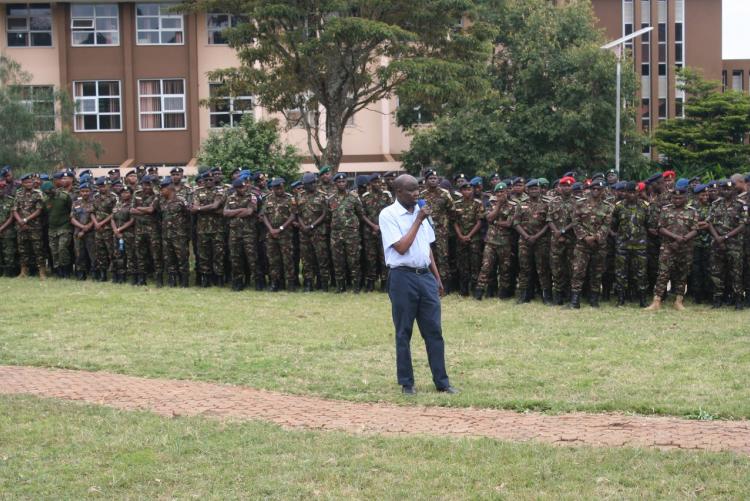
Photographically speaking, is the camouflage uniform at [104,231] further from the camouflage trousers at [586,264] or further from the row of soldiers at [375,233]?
the camouflage trousers at [586,264]

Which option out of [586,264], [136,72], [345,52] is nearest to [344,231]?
[586,264]

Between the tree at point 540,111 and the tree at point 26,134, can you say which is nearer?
the tree at point 26,134

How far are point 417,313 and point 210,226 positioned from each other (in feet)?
28.5

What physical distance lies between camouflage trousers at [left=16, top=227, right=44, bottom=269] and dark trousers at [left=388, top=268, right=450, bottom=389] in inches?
458

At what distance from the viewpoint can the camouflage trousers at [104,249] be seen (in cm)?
1764

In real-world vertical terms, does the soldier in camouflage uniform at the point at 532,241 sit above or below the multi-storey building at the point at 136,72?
A: below

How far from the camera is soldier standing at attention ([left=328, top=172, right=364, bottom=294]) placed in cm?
1591

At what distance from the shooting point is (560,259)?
14531mm

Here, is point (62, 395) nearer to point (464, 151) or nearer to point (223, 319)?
point (223, 319)

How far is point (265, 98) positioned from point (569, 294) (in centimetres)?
1107

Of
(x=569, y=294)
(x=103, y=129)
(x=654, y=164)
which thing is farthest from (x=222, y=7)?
(x=654, y=164)

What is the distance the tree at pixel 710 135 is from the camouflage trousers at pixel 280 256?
2195cm

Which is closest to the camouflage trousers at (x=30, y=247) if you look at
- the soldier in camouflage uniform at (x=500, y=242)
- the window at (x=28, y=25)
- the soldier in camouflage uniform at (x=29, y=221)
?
the soldier in camouflage uniform at (x=29, y=221)

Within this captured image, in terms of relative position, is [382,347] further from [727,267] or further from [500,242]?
[727,267]
